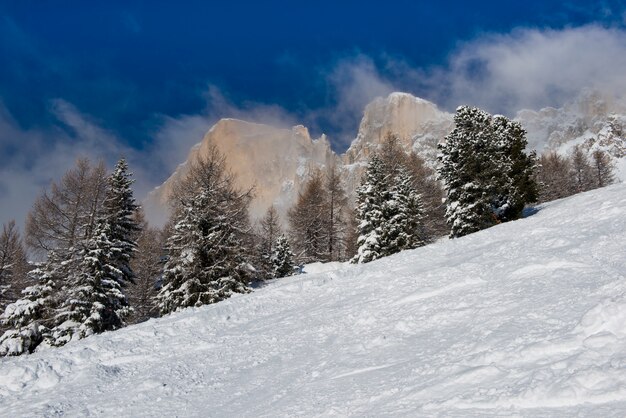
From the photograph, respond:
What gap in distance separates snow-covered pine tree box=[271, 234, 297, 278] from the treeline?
11 centimetres

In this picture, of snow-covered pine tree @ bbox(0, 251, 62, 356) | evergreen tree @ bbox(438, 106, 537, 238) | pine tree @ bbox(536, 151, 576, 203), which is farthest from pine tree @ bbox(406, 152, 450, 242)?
snow-covered pine tree @ bbox(0, 251, 62, 356)

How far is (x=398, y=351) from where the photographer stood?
8.64m

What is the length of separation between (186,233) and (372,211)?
12.9 metres

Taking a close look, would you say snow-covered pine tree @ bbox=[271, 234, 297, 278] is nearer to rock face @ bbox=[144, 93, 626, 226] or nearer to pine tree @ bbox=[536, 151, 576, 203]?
pine tree @ bbox=[536, 151, 576, 203]

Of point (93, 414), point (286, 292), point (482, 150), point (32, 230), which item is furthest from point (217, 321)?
point (482, 150)

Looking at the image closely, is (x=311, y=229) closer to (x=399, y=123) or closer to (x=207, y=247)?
(x=207, y=247)

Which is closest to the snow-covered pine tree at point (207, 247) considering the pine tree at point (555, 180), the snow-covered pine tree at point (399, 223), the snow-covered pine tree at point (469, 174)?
the snow-covered pine tree at point (399, 223)

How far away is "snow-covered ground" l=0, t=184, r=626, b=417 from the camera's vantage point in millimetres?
5895

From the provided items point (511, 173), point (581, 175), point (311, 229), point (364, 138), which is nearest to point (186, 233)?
point (311, 229)

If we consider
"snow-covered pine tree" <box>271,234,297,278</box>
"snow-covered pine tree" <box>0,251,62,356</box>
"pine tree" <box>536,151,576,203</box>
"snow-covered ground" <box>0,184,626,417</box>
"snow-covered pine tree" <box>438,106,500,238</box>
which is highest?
"pine tree" <box>536,151,576,203</box>

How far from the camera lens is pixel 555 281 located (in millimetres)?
10008

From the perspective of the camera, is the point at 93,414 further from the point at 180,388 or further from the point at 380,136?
the point at 380,136

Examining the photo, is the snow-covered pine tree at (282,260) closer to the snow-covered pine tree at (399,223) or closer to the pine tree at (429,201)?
the snow-covered pine tree at (399,223)

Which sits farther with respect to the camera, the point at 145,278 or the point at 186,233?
the point at 145,278
